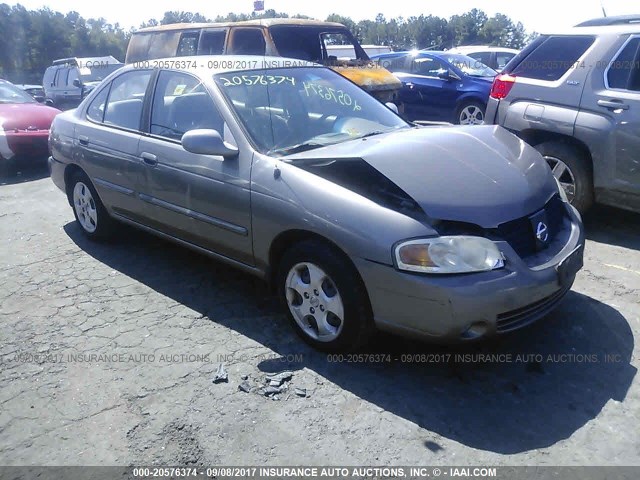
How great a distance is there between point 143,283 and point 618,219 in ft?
14.6

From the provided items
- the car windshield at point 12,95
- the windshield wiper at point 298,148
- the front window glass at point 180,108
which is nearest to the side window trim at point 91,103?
the front window glass at point 180,108

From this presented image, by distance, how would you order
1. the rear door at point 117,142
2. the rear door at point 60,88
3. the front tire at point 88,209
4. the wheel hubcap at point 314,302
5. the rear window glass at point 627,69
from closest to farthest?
1. the wheel hubcap at point 314,302
2. the rear door at point 117,142
3. the rear window glass at point 627,69
4. the front tire at point 88,209
5. the rear door at point 60,88

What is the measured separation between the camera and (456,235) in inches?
116

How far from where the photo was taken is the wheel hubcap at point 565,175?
5289 mm

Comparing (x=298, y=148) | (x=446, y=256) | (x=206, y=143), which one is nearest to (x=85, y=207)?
(x=206, y=143)

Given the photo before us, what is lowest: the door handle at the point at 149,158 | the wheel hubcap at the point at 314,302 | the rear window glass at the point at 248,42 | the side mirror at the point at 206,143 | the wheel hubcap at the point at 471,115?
the wheel hubcap at the point at 314,302

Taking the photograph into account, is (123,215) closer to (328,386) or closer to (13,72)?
(328,386)

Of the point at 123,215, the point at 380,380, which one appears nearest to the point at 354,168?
the point at 380,380

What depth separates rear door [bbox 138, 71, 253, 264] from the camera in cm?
370

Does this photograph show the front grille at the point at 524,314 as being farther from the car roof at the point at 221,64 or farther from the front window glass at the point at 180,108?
the car roof at the point at 221,64

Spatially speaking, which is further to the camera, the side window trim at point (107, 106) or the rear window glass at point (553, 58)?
the rear window glass at point (553, 58)

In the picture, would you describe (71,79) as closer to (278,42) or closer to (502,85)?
(278,42)

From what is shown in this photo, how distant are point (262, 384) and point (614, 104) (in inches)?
153

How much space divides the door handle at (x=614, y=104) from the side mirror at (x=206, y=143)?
3.37 metres
